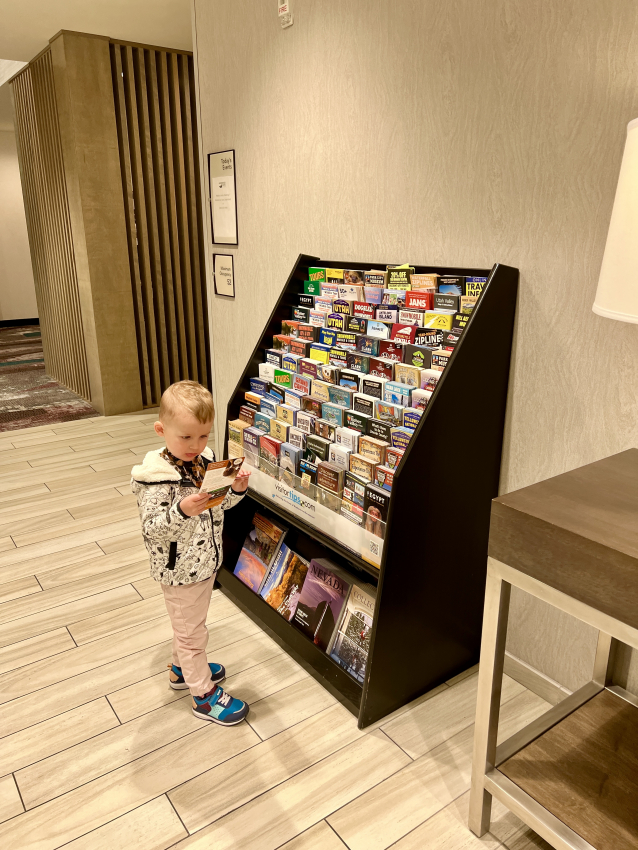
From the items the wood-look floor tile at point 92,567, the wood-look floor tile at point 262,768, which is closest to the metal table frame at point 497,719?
the wood-look floor tile at point 262,768

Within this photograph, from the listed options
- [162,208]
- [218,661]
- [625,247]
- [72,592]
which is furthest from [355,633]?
[162,208]

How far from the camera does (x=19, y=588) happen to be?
264cm

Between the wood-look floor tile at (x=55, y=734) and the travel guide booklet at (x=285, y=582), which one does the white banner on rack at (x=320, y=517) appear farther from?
the wood-look floor tile at (x=55, y=734)

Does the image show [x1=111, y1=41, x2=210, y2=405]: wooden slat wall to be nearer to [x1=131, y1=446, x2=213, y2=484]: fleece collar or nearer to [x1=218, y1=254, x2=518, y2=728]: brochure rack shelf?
[x1=218, y1=254, x2=518, y2=728]: brochure rack shelf

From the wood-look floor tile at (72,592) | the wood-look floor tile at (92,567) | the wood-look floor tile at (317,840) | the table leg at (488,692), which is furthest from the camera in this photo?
the wood-look floor tile at (92,567)

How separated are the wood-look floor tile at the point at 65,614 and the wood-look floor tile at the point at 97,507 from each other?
2.64 feet

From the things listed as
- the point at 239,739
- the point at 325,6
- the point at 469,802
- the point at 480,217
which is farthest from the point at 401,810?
the point at 325,6

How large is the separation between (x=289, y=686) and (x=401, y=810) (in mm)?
559

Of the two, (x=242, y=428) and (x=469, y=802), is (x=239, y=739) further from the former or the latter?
(x=242, y=428)

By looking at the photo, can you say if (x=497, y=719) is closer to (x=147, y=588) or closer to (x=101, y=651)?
(x=101, y=651)

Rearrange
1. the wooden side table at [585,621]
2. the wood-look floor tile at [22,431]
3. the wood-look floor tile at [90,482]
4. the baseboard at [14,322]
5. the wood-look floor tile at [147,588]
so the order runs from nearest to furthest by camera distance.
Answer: the wooden side table at [585,621] < the wood-look floor tile at [147,588] < the wood-look floor tile at [90,482] < the wood-look floor tile at [22,431] < the baseboard at [14,322]

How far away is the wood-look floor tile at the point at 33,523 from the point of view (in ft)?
10.3

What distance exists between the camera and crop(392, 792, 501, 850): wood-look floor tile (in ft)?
4.90

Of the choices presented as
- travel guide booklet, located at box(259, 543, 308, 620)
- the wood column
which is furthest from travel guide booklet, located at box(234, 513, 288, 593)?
the wood column
